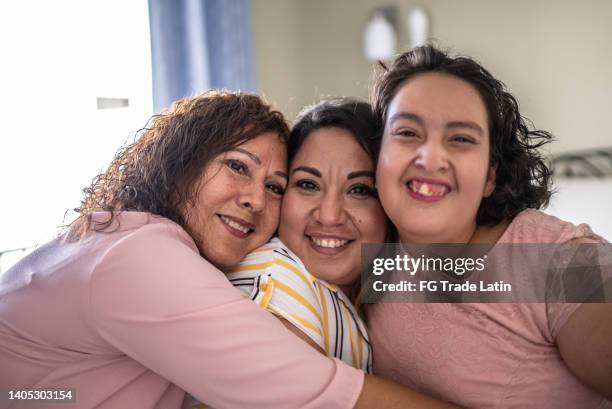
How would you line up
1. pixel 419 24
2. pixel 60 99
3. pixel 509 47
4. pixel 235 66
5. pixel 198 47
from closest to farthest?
pixel 60 99 < pixel 198 47 < pixel 235 66 < pixel 509 47 < pixel 419 24

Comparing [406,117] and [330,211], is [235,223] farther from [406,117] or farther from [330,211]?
[406,117]

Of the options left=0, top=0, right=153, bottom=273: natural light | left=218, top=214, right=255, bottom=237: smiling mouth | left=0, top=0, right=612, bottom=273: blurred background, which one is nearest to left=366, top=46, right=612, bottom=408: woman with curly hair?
left=218, top=214, right=255, bottom=237: smiling mouth

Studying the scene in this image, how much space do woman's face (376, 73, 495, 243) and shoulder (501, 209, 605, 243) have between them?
0.09m

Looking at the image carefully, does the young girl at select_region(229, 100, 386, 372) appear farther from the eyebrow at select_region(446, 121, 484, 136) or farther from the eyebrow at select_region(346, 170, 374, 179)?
the eyebrow at select_region(446, 121, 484, 136)

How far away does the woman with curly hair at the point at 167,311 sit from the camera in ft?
2.95

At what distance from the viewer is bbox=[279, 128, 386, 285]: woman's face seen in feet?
4.23

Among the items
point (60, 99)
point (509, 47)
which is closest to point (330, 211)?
point (60, 99)

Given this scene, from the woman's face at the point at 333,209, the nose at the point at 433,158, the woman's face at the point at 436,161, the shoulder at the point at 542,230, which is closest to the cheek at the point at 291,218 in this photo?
the woman's face at the point at 333,209

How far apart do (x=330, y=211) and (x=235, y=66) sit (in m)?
1.74

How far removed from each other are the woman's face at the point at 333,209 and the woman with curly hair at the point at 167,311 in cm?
13

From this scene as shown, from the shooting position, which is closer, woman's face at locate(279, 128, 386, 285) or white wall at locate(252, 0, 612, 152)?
woman's face at locate(279, 128, 386, 285)

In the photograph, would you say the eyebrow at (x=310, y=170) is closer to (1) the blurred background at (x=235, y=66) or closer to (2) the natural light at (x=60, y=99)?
(1) the blurred background at (x=235, y=66)

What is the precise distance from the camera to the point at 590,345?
0.92m

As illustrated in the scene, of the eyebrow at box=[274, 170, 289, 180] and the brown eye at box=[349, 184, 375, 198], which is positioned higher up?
the eyebrow at box=[274, 170, 289, 180]
